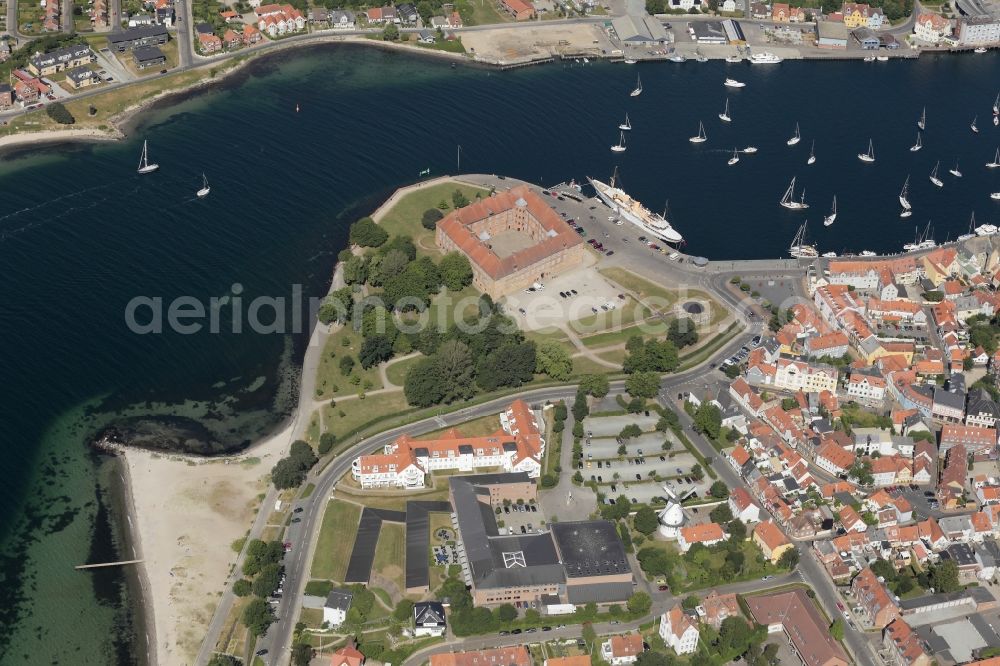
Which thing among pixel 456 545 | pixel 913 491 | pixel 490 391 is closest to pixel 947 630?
pixel 913 491

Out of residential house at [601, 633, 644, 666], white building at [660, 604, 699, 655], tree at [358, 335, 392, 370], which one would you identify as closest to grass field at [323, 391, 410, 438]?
tree at [358, 335, 392, 370]

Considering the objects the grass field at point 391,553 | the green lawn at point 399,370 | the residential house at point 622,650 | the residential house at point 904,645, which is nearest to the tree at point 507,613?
the residential house at point 622,650

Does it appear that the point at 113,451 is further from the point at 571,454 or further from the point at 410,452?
the point at 571,454

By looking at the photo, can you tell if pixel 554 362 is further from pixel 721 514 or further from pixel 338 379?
pixel 721 514

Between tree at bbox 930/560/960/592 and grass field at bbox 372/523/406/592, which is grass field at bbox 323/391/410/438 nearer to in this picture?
grass field at bbox 372/523/406/592

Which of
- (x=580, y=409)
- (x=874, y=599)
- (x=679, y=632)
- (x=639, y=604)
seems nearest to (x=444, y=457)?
(x=580, y=409)
